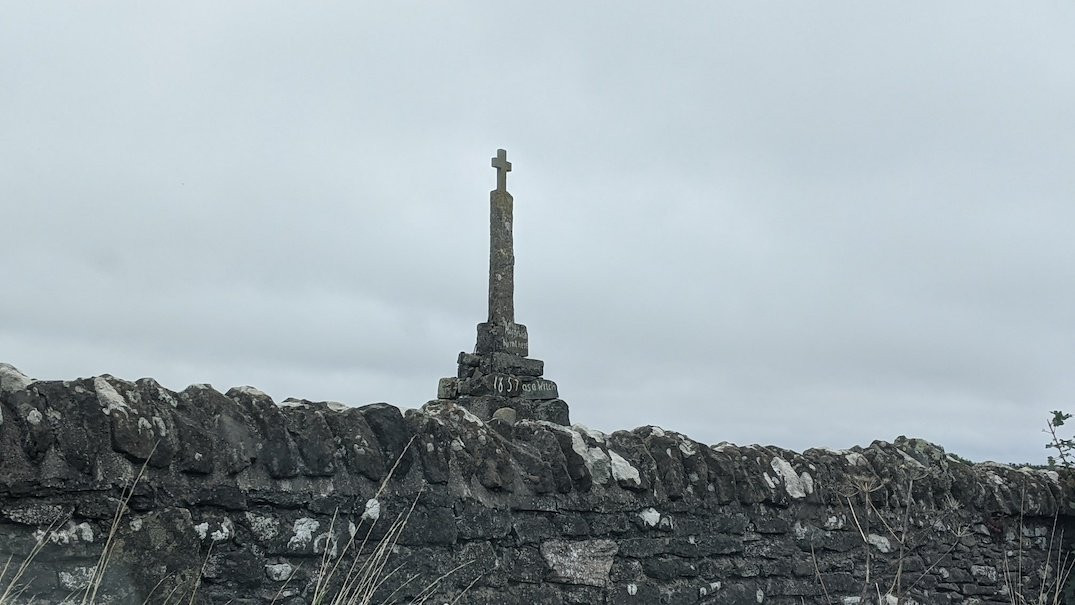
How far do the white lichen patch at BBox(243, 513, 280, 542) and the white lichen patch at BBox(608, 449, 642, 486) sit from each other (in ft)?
5.32

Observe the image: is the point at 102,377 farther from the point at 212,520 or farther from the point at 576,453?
the point at 576,453


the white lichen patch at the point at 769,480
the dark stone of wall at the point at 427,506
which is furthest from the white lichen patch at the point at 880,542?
the white lichen patch at the point at 769,480

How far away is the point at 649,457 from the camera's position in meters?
4.87

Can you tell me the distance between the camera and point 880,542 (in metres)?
5.89

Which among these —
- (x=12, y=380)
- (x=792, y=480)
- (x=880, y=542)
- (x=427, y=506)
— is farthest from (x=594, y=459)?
(x=12, y=380)

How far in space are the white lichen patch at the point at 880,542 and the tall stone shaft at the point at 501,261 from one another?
8.12 metres

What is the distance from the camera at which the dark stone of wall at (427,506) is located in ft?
10.6

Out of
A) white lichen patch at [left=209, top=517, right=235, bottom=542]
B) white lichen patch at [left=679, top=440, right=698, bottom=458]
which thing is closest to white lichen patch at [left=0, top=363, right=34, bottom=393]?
white lichen patch at [left=209, top=517, right=235, bottom=542]

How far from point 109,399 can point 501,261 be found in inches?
418

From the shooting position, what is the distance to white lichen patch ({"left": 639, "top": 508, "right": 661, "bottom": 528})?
4.71 m

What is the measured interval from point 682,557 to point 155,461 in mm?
2578

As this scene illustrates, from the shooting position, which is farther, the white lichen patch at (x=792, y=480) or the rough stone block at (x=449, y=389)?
the rough stone block at (x=449, y=389)

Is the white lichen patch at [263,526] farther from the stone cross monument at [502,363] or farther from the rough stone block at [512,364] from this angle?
the rough stone block at [512,364]

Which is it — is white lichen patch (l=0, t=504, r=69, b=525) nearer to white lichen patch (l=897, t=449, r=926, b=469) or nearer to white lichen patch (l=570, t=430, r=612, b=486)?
white lichen patch (l=570, t=430, r=612, b=486)
